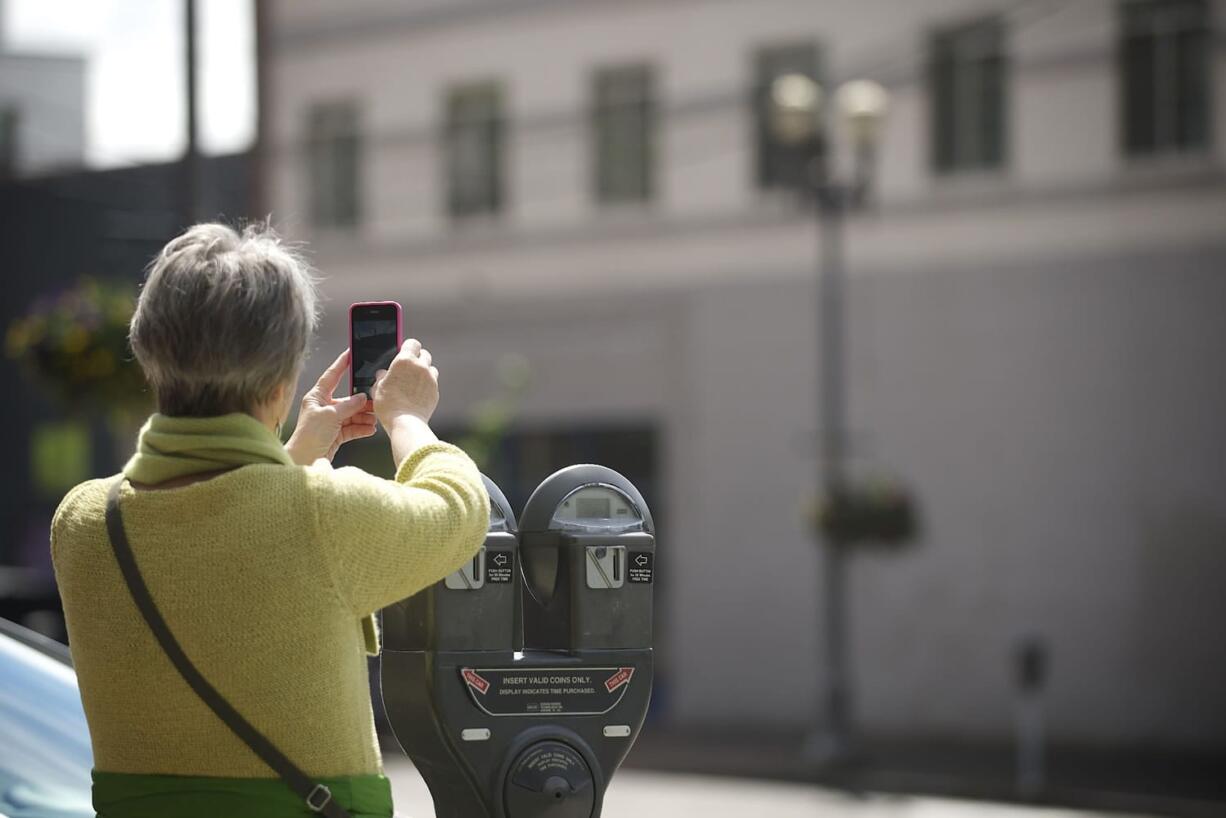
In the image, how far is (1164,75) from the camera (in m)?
14.7

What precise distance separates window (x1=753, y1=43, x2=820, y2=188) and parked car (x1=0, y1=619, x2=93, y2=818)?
530 inches

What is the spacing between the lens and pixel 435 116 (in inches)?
693

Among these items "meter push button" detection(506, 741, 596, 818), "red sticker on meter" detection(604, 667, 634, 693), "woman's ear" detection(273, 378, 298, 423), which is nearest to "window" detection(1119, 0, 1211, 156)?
"red sticker on meter" detection(604, 667, 634, 693)

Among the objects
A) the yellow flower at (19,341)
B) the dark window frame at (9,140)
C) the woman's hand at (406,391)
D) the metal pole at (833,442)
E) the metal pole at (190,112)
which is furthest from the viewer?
the dark window frame at (9,140)

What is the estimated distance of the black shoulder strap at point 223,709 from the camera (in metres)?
2.05

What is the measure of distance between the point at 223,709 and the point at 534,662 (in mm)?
776

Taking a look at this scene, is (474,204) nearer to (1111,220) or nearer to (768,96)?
(768,96)

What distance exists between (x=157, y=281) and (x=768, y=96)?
14.4 m

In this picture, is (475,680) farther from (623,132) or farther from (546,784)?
(623,132)

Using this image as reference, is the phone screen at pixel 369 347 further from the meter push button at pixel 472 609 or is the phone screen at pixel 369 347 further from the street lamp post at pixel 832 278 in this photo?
the street lamp post at pixel 832 278

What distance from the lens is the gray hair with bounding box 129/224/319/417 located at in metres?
2.11

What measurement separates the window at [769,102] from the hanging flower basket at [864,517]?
124 inches

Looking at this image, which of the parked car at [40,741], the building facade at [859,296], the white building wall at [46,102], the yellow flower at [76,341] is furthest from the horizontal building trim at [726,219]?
the parked car at [40,741]

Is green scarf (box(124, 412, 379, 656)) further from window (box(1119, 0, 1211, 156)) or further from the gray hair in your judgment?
window (box(1119, 0, 1211, 156))
